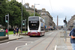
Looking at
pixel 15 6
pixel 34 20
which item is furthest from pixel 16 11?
pixel 34 20

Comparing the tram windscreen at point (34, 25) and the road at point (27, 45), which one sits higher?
the tram windscreen at point (34, 25)

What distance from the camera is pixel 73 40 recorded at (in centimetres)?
600

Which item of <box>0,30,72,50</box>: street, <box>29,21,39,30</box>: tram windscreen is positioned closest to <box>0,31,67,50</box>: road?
<box>0,30,72,50</box>: street

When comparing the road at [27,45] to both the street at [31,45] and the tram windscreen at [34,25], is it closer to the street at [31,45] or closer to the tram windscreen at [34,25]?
the street at [31,45]

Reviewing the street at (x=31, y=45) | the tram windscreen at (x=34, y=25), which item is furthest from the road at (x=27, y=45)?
the tram windscreen at (x=34, y=25)

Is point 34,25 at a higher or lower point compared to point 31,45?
higher

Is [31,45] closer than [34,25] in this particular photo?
Yes

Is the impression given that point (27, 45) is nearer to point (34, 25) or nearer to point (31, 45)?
point (31, 45)

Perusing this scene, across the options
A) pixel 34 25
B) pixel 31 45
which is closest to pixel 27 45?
pixel 31 45

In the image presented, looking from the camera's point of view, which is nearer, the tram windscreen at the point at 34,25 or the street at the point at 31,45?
the street at the point at 31,45

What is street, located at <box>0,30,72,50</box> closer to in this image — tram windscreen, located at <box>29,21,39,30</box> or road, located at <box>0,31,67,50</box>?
road, located at <box>0,31,67,50</box>

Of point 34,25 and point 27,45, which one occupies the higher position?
point 34,25

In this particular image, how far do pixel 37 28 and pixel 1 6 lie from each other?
3040cm

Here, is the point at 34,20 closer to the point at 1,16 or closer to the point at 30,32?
the point at 30,32
